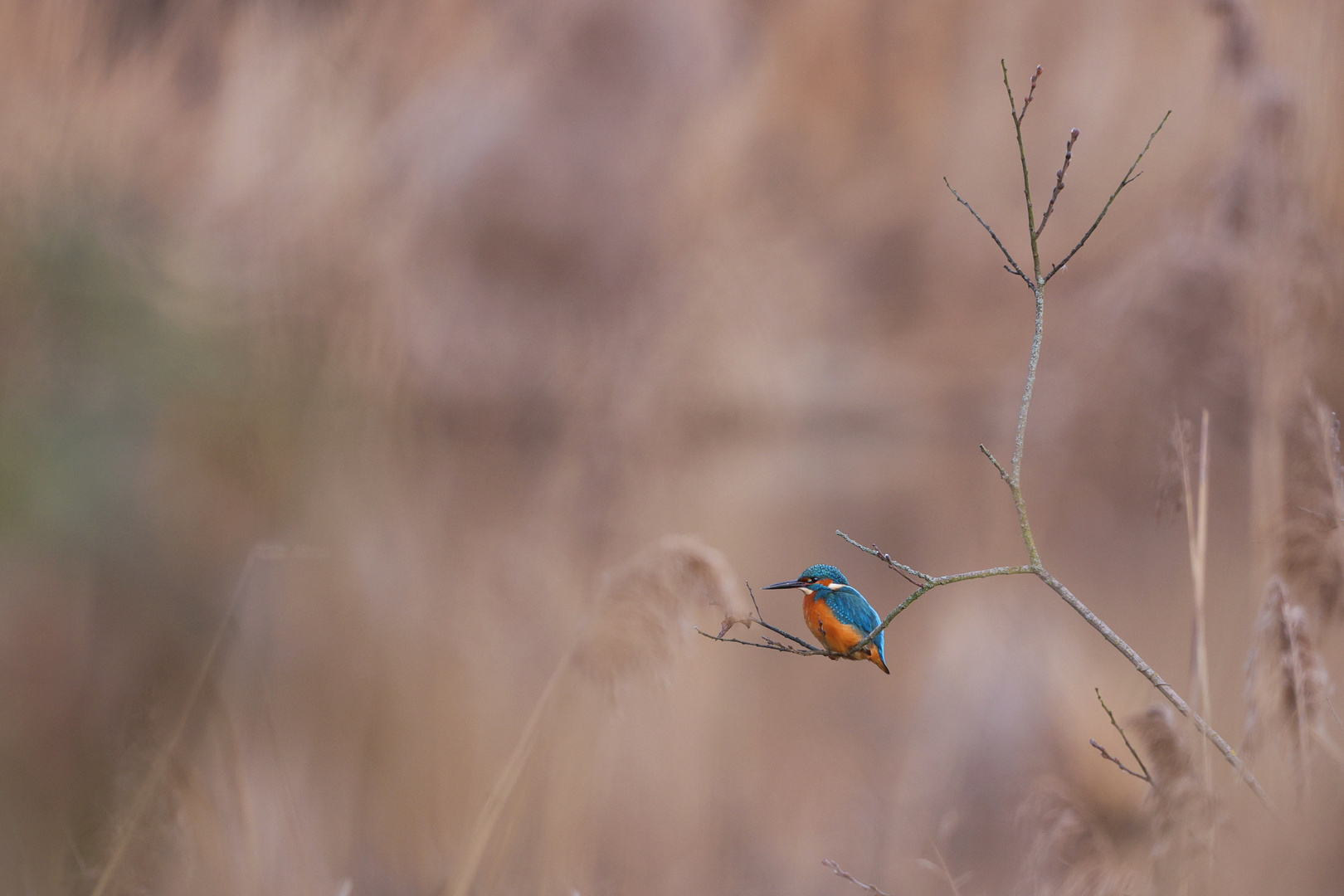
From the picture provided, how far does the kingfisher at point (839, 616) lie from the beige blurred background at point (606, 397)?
608 mm

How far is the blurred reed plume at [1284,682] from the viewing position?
317mm

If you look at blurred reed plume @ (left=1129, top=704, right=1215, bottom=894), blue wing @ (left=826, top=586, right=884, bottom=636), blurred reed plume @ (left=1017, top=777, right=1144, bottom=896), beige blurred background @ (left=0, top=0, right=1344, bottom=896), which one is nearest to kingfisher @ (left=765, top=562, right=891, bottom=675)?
blue wing @ (left=826, top=586, right=884, bottom=636)

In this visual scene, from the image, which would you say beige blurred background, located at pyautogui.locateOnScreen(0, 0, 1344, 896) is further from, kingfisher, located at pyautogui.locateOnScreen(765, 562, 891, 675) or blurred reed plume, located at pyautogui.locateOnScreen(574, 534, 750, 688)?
kingfisher, located at pyautogui.locateOnScreen(765, 562, 891, 675)

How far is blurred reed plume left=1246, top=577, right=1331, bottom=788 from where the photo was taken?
0.32 m

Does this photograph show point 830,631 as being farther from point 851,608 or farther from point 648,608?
point 648,608

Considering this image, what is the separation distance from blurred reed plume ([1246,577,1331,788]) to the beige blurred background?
0.53 meters

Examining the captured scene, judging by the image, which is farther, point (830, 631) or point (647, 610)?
point (647, 610)

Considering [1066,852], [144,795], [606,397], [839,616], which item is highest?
[606,397]

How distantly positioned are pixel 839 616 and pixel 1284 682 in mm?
238

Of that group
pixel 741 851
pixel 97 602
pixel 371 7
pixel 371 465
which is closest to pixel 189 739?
pixel 97 602

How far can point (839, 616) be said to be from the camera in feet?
0.92

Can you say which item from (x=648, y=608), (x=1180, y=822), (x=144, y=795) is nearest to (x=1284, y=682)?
(x=1180, y=822)

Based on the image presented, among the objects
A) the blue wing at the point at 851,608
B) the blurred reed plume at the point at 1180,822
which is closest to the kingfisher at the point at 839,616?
the blue wing at the point at 851,608

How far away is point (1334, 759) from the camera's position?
29cm
